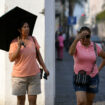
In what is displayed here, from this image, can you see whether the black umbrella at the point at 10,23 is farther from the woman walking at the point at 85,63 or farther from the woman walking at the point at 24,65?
the woman walking at the point at 85,63

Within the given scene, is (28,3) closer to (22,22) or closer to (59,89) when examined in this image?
(22,22)

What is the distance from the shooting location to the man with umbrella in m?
5.85

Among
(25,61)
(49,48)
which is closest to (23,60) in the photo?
(25,61)

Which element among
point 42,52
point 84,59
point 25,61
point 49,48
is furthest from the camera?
point 49,48

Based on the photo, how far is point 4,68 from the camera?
26.5 ft

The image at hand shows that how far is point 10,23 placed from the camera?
604 centimetres

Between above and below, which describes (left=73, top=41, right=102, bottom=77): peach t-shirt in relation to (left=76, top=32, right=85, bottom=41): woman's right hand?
below

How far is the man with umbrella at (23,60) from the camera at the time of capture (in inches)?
230

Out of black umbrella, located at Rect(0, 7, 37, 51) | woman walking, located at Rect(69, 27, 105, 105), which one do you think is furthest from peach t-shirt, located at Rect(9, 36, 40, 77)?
woman walking, located at Rect(69, 27, 105, 105)

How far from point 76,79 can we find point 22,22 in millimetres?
1173

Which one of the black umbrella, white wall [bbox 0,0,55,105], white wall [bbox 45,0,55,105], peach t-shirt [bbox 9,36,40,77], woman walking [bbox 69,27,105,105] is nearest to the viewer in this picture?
peach t-shirt [bbox 9,36,40,77]

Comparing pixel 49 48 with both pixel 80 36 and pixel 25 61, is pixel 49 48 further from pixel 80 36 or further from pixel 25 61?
pixel 25 61

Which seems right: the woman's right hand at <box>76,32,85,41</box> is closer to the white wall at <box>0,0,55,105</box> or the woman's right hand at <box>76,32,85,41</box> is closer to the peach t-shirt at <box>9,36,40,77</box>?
the peach t-shirt at <box>9,36,40,77</box>

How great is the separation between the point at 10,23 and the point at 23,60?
59cm
